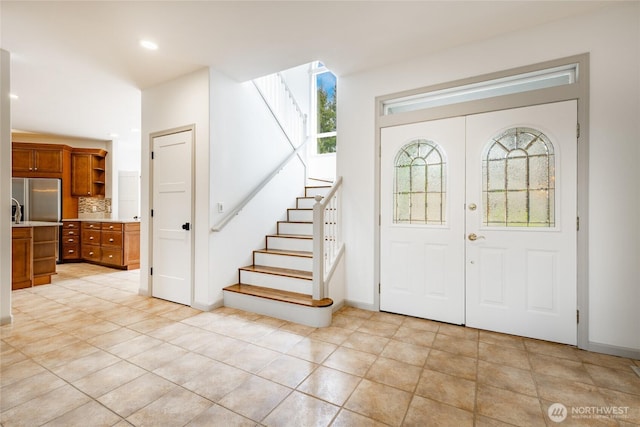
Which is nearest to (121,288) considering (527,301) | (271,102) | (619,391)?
(271,102)

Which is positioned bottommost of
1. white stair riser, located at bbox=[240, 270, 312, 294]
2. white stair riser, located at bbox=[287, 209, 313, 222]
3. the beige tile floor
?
the beige tile floor

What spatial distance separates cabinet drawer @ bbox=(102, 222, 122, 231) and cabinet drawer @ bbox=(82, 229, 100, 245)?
0.98 ft

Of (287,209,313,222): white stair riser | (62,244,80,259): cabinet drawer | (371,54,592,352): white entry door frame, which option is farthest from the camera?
A: (62,244,80,259): cabinet drawer

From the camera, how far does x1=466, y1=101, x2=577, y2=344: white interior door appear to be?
2.56 metres

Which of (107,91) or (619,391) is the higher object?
(107,91)

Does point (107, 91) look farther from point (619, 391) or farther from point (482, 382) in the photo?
point (619, 391)

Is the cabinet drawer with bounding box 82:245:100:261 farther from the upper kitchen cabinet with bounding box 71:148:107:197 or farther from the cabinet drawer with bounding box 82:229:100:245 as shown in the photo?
the upper kitchen cabinet with bounding box 71:148:107:197

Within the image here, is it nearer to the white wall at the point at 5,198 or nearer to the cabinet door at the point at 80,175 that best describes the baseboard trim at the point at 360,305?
the white wall at the point at 5,198

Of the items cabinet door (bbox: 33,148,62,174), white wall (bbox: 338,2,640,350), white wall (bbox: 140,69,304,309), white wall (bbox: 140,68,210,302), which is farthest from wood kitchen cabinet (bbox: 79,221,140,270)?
white wall (bbox: 338,2,640,350)

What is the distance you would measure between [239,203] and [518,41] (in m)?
3.42

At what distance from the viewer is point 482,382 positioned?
79.4 inches

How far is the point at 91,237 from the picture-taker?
6.27 metres

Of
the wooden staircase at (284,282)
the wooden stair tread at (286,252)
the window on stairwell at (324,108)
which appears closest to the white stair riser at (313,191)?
the wooden staircase at (284,282)

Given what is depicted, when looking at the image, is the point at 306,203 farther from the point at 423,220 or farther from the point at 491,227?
the point at 491,227
